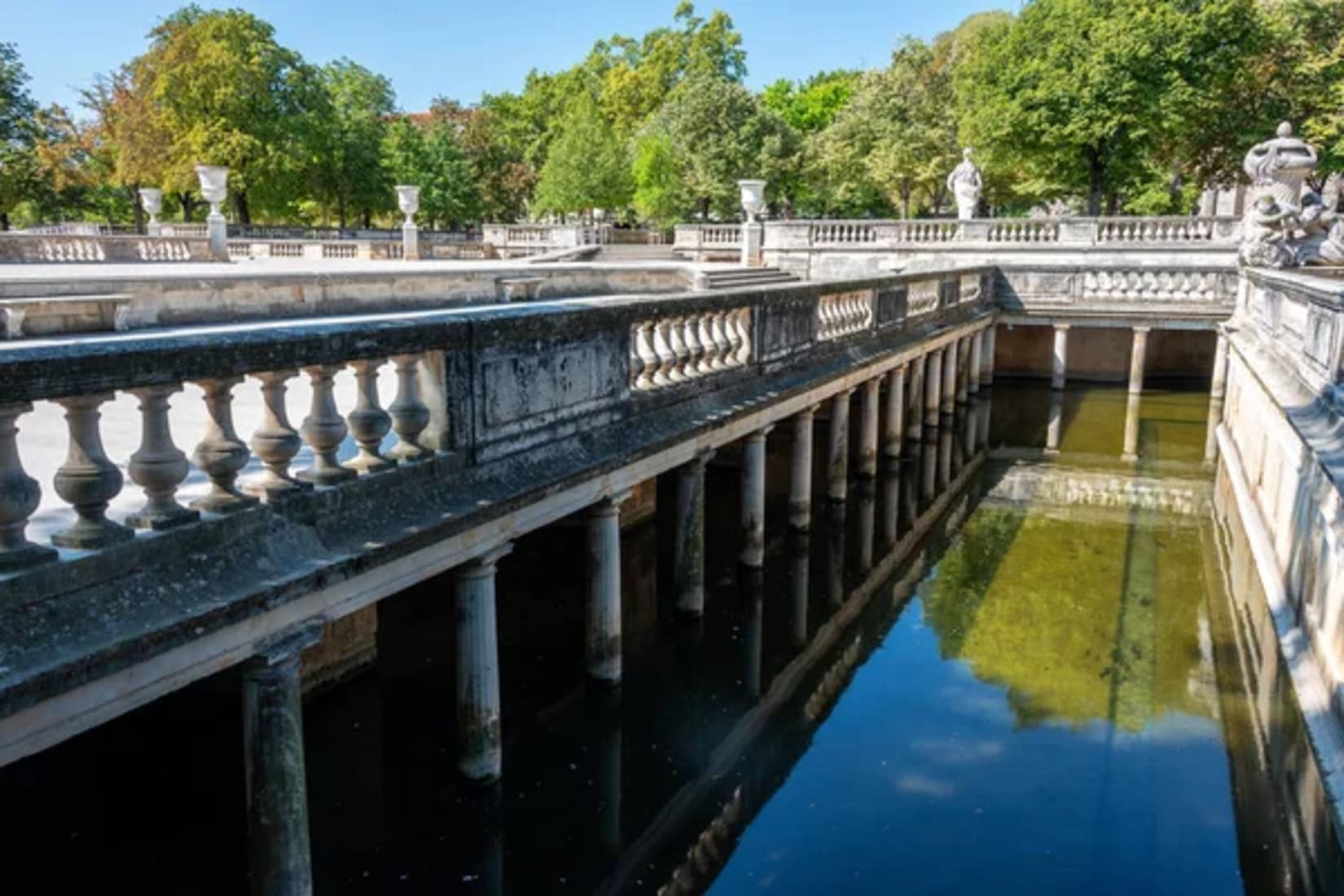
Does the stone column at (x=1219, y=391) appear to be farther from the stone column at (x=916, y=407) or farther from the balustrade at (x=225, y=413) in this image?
the balustrade at (x=225, y=413)

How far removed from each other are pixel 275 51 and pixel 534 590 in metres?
48.2

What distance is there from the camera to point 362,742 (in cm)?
795

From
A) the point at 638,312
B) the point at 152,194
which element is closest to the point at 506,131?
the point at 152,194

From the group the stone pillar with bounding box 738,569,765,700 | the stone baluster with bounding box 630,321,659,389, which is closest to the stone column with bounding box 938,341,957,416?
the stone pillar with bounding box 738,569,765,700

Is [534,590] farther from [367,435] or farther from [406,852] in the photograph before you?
[367,435]

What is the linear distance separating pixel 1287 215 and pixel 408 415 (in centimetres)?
1949

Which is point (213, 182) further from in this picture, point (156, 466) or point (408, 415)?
point (156, 466)

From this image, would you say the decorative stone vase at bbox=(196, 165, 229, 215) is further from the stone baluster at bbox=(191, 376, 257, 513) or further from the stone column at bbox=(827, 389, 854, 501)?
the stone baluster at bbox=(191, 376, 257, 513)

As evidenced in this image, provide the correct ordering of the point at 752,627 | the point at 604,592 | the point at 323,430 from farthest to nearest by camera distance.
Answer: the point at 752,627, the point at 604,592, the point at 323,430

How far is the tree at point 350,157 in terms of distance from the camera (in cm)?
5469

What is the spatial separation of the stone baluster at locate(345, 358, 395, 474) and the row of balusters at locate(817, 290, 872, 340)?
834 centimetres

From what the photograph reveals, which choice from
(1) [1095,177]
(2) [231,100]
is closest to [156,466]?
(1) [1095,177]

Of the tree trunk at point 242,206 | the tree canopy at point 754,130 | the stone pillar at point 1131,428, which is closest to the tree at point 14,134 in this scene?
the tree canopy at point 754,130

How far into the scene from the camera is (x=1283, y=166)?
64.4 feet
